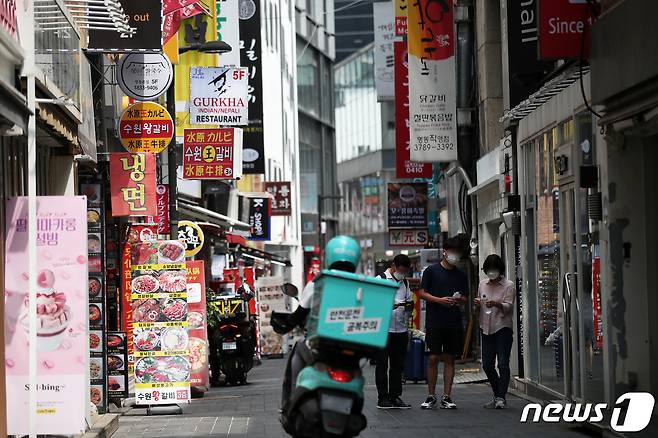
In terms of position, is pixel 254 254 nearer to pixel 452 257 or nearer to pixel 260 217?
pixel 260 217

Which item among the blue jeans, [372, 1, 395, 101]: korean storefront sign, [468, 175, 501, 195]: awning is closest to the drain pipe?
[468, 175, 501, 195]: awning

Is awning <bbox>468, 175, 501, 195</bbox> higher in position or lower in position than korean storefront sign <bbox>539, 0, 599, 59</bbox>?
lower

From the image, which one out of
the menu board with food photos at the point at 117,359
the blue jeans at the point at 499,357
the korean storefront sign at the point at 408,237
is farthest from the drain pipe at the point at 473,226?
the blue jeans at the point at 499,357

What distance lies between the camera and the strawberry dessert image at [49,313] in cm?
1317

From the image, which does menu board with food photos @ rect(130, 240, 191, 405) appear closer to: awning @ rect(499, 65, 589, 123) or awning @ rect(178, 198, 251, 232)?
awning @ rect(499, 65, 589, 123)

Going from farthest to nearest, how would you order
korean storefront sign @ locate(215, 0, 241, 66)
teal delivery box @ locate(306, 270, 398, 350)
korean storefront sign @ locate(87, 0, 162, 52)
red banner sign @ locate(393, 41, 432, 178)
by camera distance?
red banner sign @ locate(393, 41, 432, 178), korean storefront sign @ locate(215, 0, 241, 66), korean storefront sign @ locate(87, 0, 162, 52), teal delivery box @ locate(306, 270, 398, 350)

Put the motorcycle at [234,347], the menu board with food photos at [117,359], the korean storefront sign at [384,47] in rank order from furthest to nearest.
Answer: the korean storefront sign at [384,47] → the motorcycle at [234,347] → the menu board with food photos at [117,359]

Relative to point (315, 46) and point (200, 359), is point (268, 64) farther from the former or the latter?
point (200, 359)

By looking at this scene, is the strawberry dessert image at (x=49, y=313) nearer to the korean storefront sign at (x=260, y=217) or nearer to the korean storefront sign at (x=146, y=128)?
the korean storefront sign at (x=146, y=128)

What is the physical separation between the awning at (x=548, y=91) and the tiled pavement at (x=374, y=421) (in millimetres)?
3890

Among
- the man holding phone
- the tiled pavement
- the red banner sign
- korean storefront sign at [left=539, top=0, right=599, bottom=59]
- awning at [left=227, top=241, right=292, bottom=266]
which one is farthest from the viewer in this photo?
awning at [left=227, top=241, right=292, bottom=266]

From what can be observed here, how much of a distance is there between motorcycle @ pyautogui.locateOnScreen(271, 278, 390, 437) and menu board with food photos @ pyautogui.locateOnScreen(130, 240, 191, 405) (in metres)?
10.3

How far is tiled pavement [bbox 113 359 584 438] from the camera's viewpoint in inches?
576
